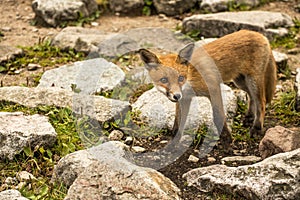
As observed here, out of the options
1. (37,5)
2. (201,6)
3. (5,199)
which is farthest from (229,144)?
(37,5)

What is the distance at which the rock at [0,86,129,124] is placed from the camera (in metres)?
6.46

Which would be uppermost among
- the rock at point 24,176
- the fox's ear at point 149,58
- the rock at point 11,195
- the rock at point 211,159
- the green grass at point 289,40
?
the fox's ear at point 149,58

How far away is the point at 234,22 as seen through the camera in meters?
8.56

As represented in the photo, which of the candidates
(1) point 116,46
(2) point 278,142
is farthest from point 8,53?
(2) point 278,142

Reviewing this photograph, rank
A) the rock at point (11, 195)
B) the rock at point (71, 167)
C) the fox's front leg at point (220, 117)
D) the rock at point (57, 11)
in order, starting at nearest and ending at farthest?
the rock at point (11, 195)
the rock at point (71, 167)
the fox's front leg at point (220, 117)
the rock at point (57, 11)

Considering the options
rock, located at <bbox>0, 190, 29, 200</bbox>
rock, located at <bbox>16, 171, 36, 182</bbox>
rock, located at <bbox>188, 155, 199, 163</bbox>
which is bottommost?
rock, located at <bbox>188, 155, 199, 163</bbox>

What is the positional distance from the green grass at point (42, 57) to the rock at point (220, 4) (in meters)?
2.70

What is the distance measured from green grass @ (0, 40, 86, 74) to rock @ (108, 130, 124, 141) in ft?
7.16

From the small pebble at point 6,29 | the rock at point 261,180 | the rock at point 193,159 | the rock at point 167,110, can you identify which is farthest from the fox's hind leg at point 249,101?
the small pebble at point 6,29

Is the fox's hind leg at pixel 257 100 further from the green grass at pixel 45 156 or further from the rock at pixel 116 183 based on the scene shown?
the green grass at pixel 45 156

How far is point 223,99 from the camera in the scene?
702 centimetres

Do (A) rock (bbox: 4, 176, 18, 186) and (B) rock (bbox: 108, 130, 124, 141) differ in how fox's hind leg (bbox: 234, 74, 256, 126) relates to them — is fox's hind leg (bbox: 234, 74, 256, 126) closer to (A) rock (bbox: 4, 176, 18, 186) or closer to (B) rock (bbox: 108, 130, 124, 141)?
(B) rock (bbox: 108, 130, 124, 141)

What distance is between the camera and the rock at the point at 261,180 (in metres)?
4.70

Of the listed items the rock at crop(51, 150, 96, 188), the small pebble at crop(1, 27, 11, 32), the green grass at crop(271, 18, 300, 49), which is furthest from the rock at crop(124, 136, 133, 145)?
the small pebble at crop(1, 27, 11, 32)
